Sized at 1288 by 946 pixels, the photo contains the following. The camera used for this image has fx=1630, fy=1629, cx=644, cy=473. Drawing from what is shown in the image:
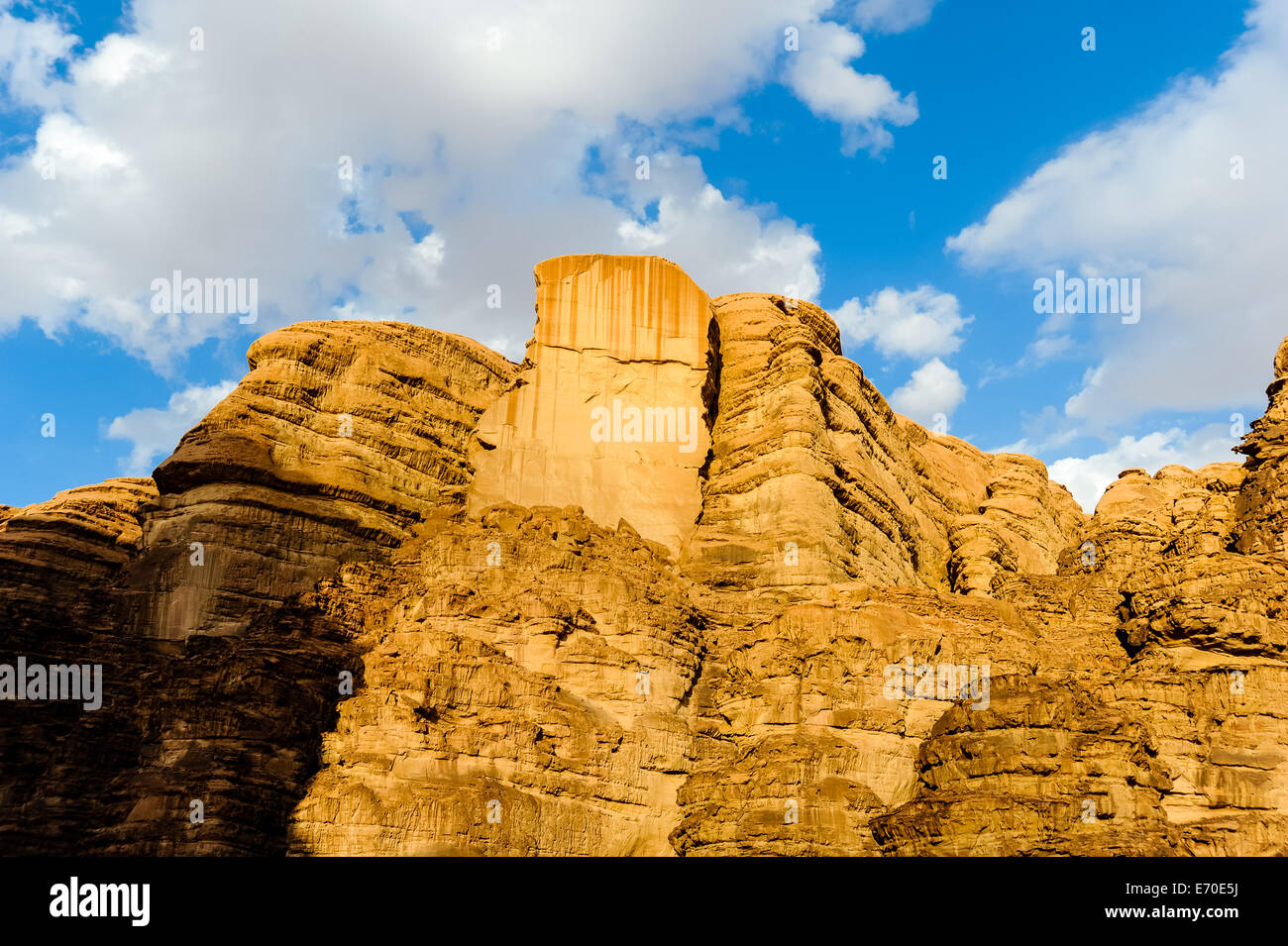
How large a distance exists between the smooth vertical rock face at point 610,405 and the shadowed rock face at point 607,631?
17cm

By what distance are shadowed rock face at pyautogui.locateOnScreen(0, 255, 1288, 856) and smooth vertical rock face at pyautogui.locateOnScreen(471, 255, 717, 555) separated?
165 millimetres

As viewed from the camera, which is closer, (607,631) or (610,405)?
(607,631)

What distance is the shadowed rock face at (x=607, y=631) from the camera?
161 feet

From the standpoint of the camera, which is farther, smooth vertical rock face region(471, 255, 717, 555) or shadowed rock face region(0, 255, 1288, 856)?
smooth vertical rock face region(471, 255, 717, 555)

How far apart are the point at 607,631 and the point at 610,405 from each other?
18.9m

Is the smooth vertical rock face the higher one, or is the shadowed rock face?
the smooth vertical rock face

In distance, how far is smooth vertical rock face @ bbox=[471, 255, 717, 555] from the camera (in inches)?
2820

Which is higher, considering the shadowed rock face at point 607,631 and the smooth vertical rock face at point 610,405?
the smooth vertical rock face at point 610,405

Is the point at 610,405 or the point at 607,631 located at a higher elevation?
the point at 610,405

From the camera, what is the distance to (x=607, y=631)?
188 ft
